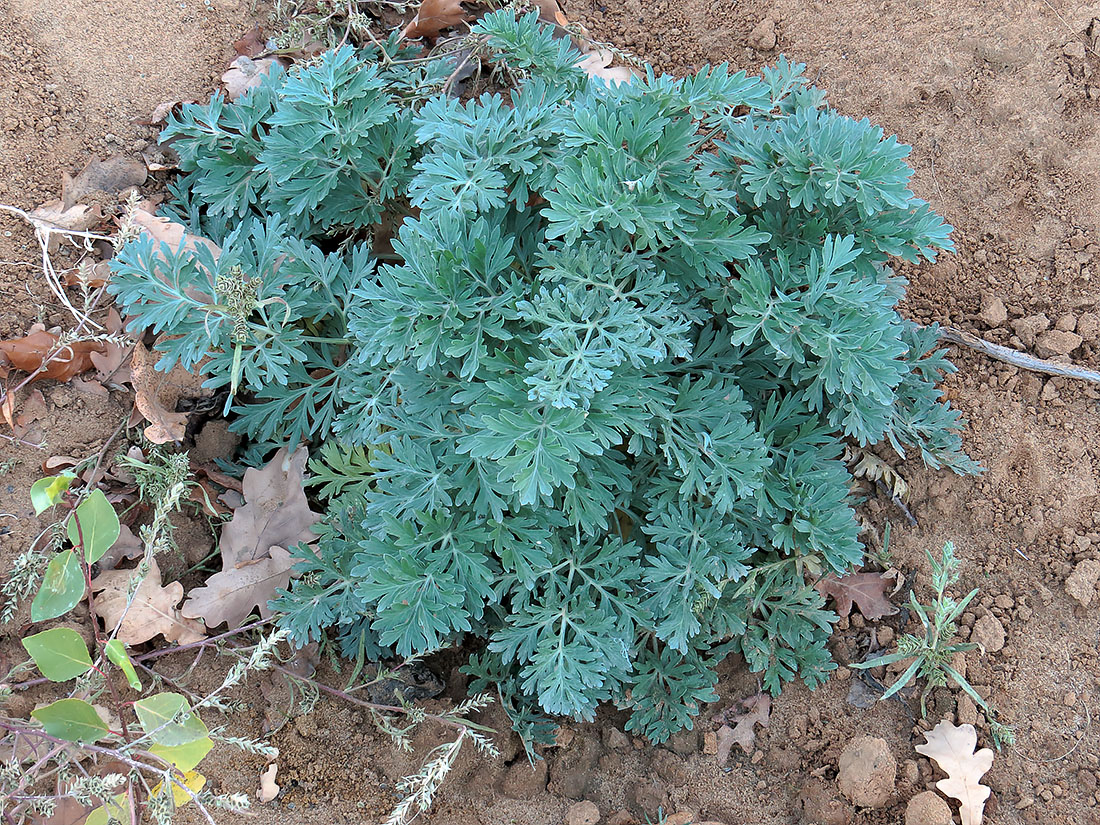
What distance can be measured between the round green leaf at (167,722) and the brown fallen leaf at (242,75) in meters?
2.35

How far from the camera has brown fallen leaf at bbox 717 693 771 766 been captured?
2.84 m

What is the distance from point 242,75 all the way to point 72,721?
2518mm

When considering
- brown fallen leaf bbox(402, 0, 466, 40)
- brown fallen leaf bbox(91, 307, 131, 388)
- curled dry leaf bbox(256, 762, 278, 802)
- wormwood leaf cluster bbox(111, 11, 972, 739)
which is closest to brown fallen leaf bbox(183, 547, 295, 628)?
wormwood leaf cluster bbox(111, 11, 972, 739)

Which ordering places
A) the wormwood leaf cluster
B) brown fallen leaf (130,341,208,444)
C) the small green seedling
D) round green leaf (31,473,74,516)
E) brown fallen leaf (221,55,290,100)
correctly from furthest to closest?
1. brown fallen leaf (221,55,290,100)
2. brown fallen leaf (130,341,208,444)
3. the small green seedling
4. the wormwood leaf cluster
5. round green leaf (31,473,74,516)

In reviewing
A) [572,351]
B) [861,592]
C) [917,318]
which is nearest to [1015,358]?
[917,318]

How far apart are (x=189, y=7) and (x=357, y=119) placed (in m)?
1.29

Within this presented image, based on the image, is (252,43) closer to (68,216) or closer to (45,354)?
(68,216)

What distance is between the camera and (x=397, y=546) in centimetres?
251

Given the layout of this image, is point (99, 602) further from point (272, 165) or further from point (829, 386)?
point (829, 386)

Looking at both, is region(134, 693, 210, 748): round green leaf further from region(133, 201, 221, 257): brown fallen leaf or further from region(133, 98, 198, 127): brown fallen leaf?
region(133, 98, 198, 127): brown fallen leaf

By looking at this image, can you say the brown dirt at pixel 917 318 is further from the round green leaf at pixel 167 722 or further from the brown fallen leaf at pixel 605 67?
the round green leaf at pixel 167 722

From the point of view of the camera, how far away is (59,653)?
7.21 feet

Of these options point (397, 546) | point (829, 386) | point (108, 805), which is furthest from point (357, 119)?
point (108, 805)

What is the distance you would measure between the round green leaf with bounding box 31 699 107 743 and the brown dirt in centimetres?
49
